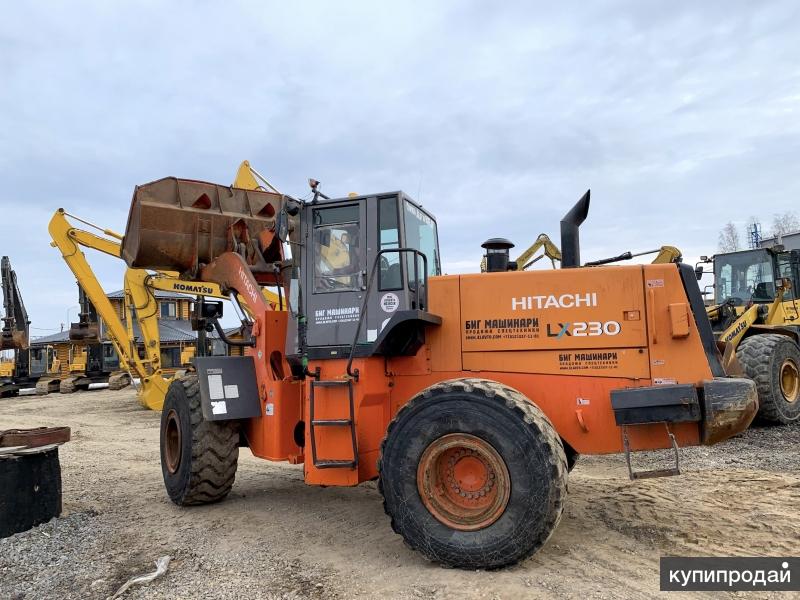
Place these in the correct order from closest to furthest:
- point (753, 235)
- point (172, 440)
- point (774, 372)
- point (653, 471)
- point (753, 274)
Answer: point (653, 471) → point (172, 440) → point (774, 372) → point (753, 274) → point (753, 235)

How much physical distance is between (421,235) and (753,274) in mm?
9271

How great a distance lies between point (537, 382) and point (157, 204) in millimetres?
4490

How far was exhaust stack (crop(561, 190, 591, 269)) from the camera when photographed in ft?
18.0

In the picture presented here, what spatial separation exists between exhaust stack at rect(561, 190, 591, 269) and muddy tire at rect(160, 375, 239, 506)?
3685 millimetres

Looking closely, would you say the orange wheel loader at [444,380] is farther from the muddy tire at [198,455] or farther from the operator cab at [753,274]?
the operator cab at [753,274]

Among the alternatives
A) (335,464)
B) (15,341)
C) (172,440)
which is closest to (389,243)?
(335,464)

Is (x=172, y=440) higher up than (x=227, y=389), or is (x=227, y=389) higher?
(x=227, y=389)

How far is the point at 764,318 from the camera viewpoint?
11.4 metres

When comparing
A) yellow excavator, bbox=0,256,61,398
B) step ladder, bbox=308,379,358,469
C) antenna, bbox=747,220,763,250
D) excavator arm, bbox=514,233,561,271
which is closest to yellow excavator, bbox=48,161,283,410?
excavator arm, bbox=514,233,561,271

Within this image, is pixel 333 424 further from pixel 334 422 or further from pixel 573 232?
pixel 573 232

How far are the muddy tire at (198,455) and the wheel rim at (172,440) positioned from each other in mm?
53

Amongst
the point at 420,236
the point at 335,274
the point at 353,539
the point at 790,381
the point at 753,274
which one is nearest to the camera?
the point at 353,539

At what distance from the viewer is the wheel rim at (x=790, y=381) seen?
9.94m

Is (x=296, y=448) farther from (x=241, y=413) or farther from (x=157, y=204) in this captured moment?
(x=157, y=204)
